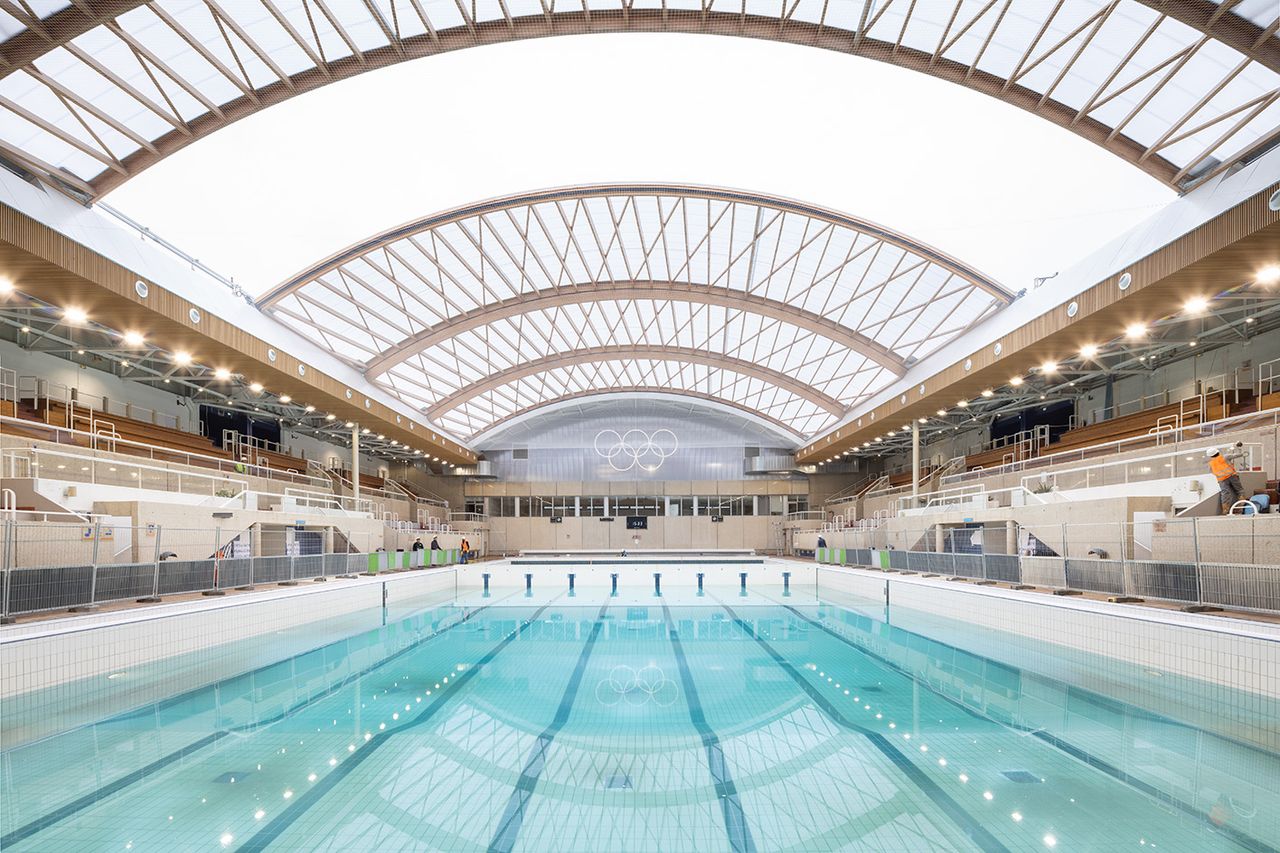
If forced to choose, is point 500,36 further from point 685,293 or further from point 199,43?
A: point 685,293

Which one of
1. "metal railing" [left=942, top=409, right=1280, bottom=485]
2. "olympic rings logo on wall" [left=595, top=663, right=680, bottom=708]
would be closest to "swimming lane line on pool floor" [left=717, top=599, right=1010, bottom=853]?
"olympic rings logo on wall" [left=595, top=663, right=680, bottom=708]

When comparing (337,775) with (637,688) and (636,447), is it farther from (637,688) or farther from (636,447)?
(636,447)

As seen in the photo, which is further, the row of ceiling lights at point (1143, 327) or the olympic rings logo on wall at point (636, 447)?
the olympic rings logo on wall at point (636, 447)

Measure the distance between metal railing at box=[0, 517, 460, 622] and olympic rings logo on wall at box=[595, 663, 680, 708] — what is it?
806 centimetres

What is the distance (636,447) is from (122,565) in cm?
3798

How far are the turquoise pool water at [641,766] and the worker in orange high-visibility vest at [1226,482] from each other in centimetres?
586

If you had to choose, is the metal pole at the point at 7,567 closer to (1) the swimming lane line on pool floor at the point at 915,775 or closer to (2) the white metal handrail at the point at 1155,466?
(1) the swimming lane line on pool floor at the point at 915,775

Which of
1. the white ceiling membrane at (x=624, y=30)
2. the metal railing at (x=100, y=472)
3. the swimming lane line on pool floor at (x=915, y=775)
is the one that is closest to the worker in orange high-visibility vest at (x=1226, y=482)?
the white ceiling membrane at (x=624, y=30)

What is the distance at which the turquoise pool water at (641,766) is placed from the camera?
5258 mm

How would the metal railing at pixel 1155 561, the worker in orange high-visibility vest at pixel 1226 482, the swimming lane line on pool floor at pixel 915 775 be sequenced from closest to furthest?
1. the swimming lane line on pool floor at pixel 915 775
2. the metal railing at pixel 1155 561
3. the worker in orange high-visibility vest at pixel 1226 482

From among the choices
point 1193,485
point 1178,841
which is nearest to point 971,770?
point 1178,841

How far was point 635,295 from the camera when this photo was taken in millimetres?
31156

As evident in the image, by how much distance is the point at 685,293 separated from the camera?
31.1m

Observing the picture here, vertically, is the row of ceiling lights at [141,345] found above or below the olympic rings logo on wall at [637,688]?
above
